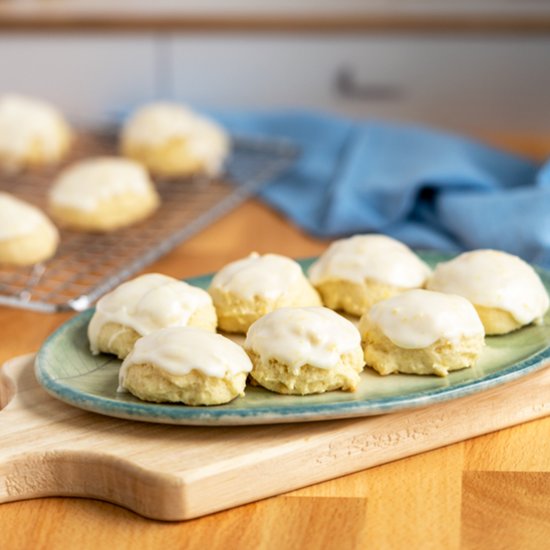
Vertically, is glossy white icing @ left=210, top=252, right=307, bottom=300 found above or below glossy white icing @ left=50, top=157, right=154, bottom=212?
above

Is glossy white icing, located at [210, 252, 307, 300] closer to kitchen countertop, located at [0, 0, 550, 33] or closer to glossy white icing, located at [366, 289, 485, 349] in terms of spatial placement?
glossy white icing, located at [366, 289, 485, 349]

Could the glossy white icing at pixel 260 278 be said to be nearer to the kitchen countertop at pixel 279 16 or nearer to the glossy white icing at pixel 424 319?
the glossy white icing at pixel 424 319

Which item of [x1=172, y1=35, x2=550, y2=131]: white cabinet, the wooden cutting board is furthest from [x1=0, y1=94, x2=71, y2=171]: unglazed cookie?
the wooden cutting board

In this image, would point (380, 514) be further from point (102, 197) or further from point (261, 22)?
point (261, 22)

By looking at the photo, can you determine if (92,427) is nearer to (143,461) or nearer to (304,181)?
(143,461)

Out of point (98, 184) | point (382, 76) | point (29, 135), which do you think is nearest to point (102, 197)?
point (98, 184)

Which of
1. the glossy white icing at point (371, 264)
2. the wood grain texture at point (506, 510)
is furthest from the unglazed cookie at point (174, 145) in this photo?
the wood grain texture at point (506, 510)
